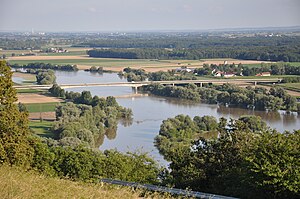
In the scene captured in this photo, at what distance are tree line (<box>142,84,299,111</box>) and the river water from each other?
346 mm

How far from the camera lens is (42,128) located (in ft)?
32.6

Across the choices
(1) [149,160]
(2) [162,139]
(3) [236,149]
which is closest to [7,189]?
(3) [236,149]

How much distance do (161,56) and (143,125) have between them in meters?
19.3

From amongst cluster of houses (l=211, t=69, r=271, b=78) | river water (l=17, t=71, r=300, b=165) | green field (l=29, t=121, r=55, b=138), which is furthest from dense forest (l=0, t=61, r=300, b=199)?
cluster of houses (l=211, t=69, r=271, b=78)

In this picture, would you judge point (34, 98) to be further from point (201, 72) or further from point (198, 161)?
point (198, 161)

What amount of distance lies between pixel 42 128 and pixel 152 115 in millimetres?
3297

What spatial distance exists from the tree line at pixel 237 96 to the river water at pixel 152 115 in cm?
35

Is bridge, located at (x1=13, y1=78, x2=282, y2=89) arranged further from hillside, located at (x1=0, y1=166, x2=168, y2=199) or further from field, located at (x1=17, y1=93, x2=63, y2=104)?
hillside, located at (x1=0, y1=166, x2=168, y2=199)

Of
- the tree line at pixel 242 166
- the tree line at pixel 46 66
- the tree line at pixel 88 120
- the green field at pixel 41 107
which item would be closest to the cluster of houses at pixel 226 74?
the tree line at pixel 46 66

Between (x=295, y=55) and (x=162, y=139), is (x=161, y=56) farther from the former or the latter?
(x=162, y=139)

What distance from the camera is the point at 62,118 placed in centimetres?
1045

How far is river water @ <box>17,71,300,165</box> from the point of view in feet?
30.3

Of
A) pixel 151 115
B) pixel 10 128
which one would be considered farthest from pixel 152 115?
pixel 10 128

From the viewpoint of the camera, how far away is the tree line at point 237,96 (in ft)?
43.6
